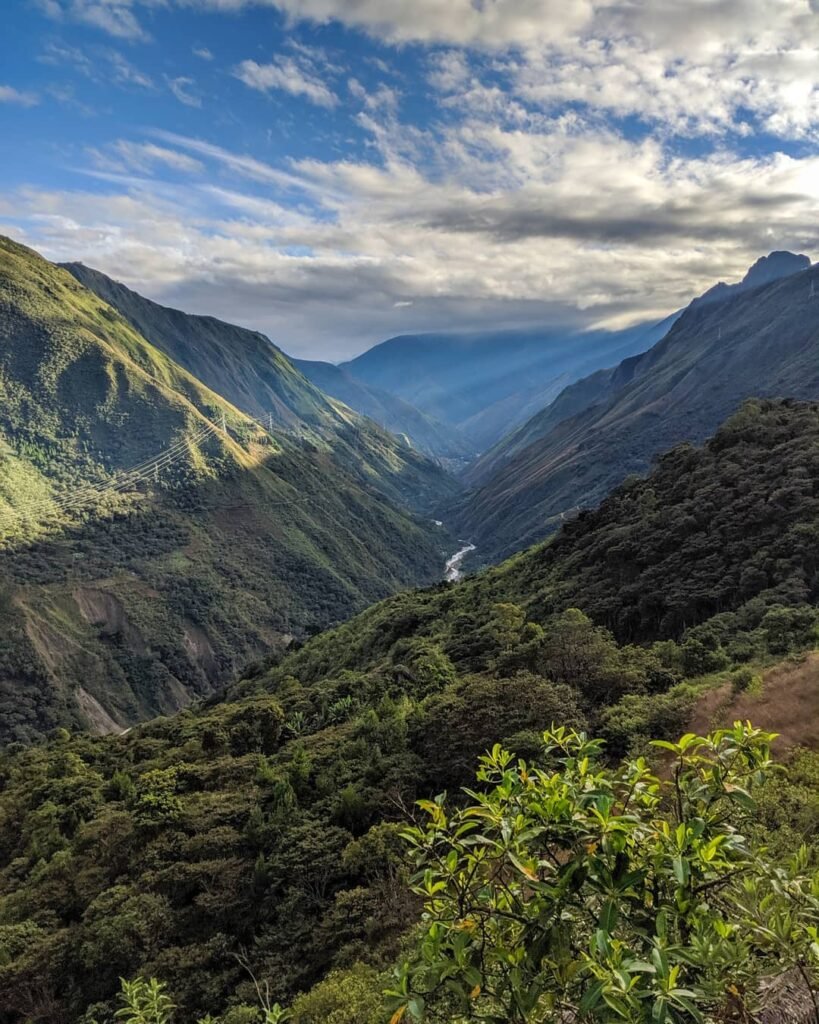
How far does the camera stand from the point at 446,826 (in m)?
4.81

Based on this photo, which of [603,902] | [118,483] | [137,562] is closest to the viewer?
[603,902]

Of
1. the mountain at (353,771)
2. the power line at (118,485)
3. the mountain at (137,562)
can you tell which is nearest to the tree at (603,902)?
the mountain at (353,771)

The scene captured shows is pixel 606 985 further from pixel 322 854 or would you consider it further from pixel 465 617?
pixel 465 617

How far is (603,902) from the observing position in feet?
12.5

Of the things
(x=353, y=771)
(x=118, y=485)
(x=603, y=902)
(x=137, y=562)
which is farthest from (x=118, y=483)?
(x=603, y=902)

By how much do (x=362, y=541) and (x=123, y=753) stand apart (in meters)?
149

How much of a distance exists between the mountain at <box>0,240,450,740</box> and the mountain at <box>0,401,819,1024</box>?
66954 mm

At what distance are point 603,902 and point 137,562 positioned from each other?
499ft

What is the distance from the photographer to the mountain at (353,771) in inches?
757

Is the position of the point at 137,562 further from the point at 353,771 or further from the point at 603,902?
the point at 603,902


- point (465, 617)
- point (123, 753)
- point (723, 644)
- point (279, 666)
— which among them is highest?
point (723, 644)

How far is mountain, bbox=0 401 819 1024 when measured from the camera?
19.2 m

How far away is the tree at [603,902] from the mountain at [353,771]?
64.4 inches

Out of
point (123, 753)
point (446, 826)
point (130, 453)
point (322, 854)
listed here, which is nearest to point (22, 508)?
point (130, 453)
